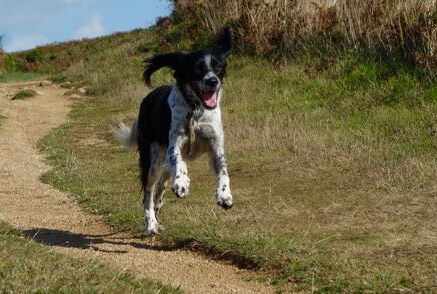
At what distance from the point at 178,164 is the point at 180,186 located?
0.28 m

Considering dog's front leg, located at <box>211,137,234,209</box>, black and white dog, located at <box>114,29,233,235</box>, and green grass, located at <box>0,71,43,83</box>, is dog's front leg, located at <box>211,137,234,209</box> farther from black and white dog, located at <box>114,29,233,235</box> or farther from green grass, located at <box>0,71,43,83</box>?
green grass, located at <box>0,71,43,83</box>

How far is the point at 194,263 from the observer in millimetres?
6449

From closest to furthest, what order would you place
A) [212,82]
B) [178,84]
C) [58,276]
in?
[58,276]
[212,82]
[178,84]

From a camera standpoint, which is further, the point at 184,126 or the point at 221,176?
the point at 184,126

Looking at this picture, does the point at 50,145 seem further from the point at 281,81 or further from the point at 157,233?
the point at 157,233

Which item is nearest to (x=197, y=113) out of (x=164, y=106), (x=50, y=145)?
(x=164, y=106)

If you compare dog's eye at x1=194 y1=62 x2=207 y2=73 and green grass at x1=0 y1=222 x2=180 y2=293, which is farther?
dog's eye at x1=194 y1=62 x2=207 y2=73

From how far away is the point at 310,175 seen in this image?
9422mm

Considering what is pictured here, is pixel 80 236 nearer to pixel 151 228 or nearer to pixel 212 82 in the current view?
pixel 151 228

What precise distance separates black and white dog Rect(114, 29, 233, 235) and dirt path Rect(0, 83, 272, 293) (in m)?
0.57

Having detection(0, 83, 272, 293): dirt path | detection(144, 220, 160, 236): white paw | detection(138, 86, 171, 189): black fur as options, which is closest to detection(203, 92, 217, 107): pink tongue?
detection(138, 86, 171, 189): black fur

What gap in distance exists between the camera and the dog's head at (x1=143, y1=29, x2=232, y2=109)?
7.36 meters

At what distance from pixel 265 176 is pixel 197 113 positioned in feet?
8.70

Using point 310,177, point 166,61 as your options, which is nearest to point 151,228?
point 166,61
